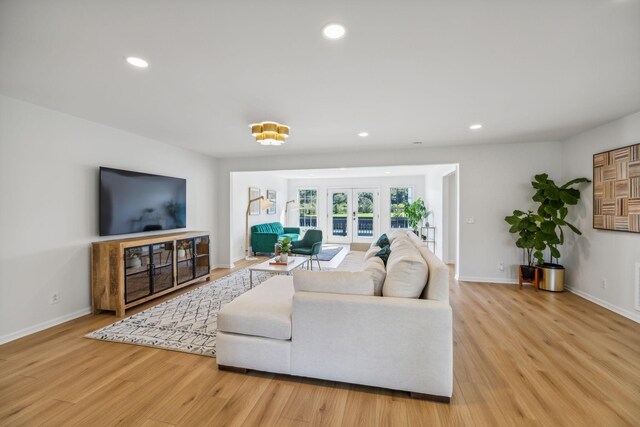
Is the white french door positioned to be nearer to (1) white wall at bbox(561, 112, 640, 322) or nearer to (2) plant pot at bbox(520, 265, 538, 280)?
(2) plant pot at bbox(520, 265, 538, 280)

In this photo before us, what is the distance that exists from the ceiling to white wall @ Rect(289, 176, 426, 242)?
560 centimetres

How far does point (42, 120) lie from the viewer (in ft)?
9.67

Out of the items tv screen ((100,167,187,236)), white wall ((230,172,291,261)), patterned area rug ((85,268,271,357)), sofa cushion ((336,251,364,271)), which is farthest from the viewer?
white wall ((230,172,291,261))

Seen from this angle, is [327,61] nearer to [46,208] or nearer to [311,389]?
[311,389]

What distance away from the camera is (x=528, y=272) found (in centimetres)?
435

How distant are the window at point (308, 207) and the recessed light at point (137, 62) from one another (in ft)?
26.2

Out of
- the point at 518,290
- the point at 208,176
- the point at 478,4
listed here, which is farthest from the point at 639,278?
the point at 208,176

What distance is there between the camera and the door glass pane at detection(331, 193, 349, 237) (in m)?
9.69

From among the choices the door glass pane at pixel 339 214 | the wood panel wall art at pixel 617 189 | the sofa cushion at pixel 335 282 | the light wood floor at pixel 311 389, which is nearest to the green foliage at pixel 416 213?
the door glass pane at pixel 339 214

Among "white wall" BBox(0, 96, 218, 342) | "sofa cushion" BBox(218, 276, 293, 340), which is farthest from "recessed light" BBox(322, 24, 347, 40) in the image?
"white wall" BBox(0, 96, 218, 342)

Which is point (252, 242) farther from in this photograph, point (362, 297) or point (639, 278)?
point (639, 278)

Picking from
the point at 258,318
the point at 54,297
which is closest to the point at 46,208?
the point at 54,297

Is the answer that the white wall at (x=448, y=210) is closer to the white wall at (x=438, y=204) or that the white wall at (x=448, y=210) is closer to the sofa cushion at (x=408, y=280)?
the white wall at (x=438, y=204)

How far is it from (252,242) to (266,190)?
77.8 inches
